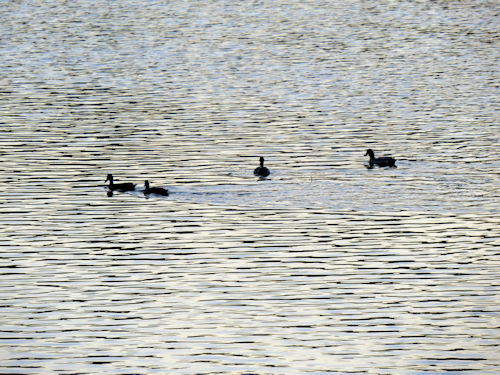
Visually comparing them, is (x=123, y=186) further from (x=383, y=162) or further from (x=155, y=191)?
(x=383, y=162)

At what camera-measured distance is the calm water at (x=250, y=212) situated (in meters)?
24.5

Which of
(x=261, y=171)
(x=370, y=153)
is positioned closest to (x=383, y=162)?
(x=370, y=153)

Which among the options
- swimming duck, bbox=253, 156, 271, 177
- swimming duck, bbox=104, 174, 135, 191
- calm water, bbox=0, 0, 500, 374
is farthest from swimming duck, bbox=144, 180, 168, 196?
swimming duck, bbox=253, 156, 271, 177

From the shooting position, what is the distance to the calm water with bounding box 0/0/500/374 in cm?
2453

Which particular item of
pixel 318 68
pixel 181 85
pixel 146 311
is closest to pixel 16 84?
pixel 181 85

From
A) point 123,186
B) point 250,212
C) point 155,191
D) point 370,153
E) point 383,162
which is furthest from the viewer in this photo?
point 370,153

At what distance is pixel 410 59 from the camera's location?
2766 inches

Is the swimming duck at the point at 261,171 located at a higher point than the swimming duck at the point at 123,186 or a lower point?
higher

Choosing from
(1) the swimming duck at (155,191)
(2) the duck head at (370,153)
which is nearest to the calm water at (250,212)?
(1) the swimming duck at (155,191)

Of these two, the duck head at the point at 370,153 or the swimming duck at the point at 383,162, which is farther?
the duck head at the point at 370,153

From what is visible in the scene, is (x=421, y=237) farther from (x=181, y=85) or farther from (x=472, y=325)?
(x=181, y=85)

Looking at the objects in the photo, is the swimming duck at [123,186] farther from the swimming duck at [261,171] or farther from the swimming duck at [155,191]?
the swimming duck at [261,171]

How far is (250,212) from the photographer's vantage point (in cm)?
3566

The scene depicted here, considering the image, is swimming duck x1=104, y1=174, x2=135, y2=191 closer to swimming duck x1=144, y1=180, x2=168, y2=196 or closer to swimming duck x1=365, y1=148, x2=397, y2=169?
swimming duck x1=144, y1=180, x2=168, y2=196
